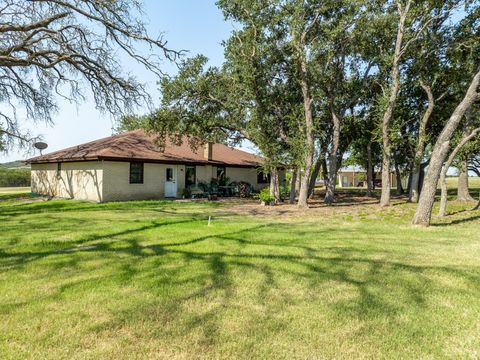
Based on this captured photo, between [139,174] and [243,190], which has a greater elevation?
[139,174]

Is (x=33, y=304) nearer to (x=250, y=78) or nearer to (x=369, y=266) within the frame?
(x=369, y=266)

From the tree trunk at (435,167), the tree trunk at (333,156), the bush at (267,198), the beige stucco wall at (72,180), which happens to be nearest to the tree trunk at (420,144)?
the tree trunk at (333,156)

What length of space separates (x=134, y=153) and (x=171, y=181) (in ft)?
10.8

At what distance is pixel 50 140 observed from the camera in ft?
60.5

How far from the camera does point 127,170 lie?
19172 mm

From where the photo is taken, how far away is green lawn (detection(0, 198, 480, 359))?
307 centimetres

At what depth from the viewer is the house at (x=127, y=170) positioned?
18328 millimetres

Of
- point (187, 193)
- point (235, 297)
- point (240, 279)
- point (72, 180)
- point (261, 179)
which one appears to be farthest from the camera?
point (261, 179)

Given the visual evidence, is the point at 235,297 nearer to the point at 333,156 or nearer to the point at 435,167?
the point at 435,167

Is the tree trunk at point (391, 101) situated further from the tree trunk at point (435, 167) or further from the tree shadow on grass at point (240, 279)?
the tree shadow on grass at point (240, 279)

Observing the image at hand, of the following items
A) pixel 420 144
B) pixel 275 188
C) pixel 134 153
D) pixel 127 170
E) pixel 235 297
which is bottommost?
pixel 235 297

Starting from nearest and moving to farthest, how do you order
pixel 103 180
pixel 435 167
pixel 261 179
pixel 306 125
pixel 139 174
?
pixel 435 167, pixel 306 125, pixel 103 180, pixel 139 174, pixel 261 179

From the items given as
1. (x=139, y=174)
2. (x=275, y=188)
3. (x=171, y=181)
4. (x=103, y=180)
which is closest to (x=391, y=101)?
(x=275, y=188)

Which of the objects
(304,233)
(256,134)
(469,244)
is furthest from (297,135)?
(469,244)
